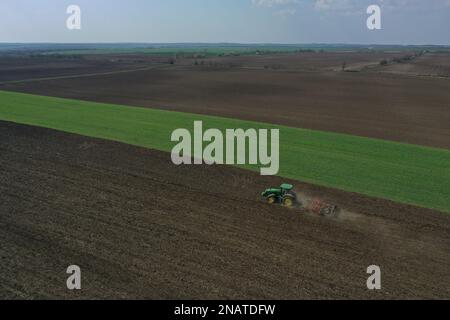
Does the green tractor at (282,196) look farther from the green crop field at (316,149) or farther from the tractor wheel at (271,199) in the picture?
the green crop field at (316,149)

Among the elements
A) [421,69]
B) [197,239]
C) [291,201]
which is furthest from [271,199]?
[421,69]

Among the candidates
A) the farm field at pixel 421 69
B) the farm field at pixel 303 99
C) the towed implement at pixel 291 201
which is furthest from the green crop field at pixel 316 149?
the farm field at pixel 421 69

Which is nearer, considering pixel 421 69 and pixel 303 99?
pixel 303 99

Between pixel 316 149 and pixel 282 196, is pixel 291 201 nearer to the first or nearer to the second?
pixel 282 196

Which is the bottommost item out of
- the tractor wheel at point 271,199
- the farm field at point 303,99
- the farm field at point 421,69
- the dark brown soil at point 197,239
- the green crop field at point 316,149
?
the dark brown soil at point 197,239

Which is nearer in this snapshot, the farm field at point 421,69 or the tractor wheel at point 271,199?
the tractor wheel at point 271,199

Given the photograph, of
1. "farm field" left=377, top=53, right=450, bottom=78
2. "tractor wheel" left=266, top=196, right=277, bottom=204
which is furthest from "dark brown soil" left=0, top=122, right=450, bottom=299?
"farm field" left=377, top=53, right=450, bottom=78

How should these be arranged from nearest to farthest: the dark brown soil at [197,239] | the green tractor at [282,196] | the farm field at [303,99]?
1. the dark brown soil at [197,239]
2. the green tractor at [282,196]
3. the farm field at [303,99]

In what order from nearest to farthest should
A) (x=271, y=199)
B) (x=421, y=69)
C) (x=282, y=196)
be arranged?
(x=282, y=196)
(x=271, y=199)
(x=421, y=69)
